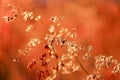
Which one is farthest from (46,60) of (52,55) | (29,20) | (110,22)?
(110,22)

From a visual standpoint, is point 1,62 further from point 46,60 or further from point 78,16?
point 78,16

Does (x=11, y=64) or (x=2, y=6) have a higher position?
(x=2, y=6)

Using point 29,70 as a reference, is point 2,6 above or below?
above

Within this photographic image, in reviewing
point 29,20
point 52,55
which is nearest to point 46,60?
point 52,55

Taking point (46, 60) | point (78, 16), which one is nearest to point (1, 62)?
point (46, 60)

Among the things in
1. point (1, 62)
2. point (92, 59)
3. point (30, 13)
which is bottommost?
point (92, 59)

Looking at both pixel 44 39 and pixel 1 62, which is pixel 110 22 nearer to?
pixel 44 39
